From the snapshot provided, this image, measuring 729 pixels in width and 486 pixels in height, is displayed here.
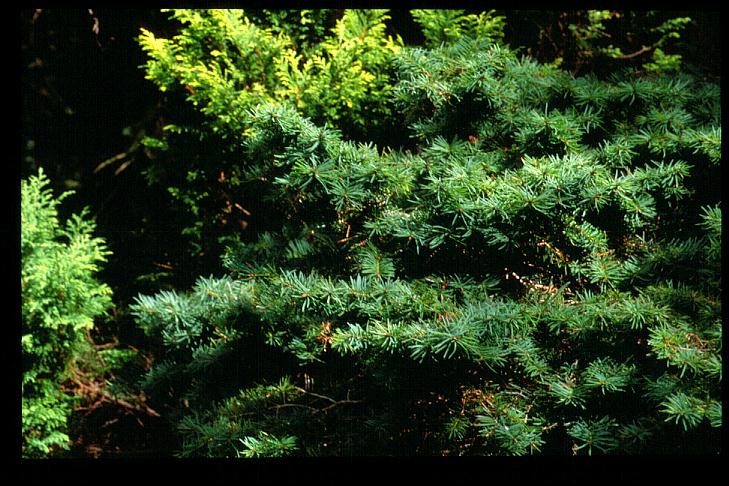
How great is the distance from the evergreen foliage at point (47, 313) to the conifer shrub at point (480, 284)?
2.17ft

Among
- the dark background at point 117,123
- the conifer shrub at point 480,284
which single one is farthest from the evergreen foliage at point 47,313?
the conifer shrub at point 480,284

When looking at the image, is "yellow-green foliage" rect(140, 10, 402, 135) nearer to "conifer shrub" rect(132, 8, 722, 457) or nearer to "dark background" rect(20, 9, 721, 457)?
"conifer shrub" rect(132, 8, 722, 457)

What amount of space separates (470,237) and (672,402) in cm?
65

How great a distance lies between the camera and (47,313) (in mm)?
2602

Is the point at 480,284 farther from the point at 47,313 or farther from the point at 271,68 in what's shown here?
the point at 47,313

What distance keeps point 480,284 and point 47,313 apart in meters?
1.90

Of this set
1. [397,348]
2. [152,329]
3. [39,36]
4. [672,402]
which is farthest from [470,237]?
[39,36]

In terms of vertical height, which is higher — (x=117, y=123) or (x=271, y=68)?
(x=271, y=68)

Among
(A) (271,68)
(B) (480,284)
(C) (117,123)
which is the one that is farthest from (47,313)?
(B) (480,284)

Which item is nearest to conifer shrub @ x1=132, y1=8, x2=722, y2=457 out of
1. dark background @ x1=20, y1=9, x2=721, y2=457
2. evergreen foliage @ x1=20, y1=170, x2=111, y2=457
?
evergreen foliage @ x1=20, y1=170, x2=111, y2=457

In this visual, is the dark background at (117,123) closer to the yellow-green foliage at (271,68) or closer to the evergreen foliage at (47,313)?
the evergreen foliage at (47,313)

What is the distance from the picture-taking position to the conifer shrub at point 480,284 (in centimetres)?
157

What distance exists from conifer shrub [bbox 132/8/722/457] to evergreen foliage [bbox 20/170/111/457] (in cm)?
66

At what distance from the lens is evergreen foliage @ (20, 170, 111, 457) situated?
2.60m
